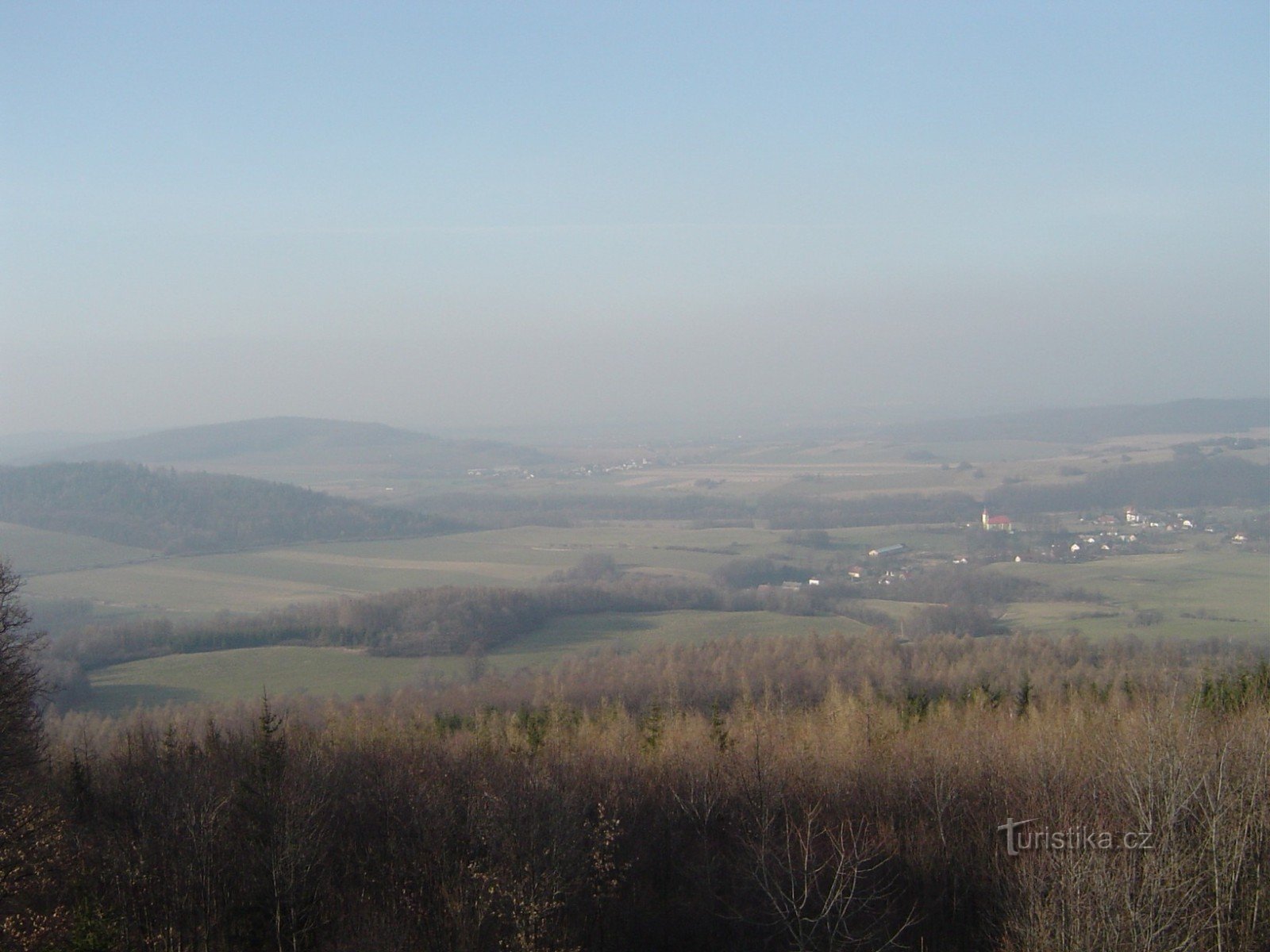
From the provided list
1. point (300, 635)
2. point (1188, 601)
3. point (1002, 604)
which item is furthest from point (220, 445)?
point (1188, 601)

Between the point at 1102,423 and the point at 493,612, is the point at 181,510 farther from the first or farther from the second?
the point at 1102,423

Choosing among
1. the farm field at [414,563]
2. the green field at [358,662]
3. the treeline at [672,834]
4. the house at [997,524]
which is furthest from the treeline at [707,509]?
the treeline at [672,834]

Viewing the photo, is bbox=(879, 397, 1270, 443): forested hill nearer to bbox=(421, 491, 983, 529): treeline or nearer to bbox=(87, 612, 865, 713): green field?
bbox=(421, 491, 983, 529): treeline

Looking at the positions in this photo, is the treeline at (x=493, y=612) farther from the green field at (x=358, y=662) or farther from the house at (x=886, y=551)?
the house at (x=886, y=551)

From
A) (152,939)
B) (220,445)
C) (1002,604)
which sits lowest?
(1002,604)

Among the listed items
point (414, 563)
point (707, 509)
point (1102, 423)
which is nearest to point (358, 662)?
point (414, 563)

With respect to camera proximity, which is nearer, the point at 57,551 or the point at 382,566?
the point at 57,551

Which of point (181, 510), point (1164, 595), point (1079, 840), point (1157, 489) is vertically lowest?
point (1164, 595)

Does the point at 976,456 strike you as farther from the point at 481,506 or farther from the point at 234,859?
the point at 234,859
